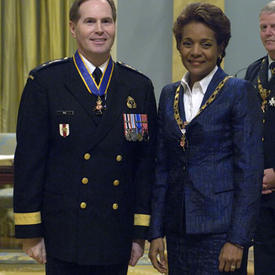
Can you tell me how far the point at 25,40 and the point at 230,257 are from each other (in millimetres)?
3841

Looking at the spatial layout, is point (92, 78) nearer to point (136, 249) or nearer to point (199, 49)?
point (199, 49)

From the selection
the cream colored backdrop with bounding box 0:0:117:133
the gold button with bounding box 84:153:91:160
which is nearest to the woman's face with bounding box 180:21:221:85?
the gold button with bounding box 84:153:91:160

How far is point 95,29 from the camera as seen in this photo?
6.82 feet

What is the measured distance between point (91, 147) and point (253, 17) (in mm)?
3603

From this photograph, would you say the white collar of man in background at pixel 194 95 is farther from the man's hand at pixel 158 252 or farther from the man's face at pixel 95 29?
the man's hand at pixel 158 252

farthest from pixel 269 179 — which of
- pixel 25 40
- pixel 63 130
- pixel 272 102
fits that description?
A: pixel 25 40

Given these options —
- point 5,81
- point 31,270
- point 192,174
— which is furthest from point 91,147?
point 5,81

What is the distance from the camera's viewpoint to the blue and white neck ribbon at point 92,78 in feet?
7.00

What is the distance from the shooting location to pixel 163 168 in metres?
2.16

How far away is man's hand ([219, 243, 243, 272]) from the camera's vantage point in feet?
6.40

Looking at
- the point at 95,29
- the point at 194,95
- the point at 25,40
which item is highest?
the point at 25,40

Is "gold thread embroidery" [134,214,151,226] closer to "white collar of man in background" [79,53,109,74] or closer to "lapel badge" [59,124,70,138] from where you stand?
"lapel badge" [59,124,70,138]

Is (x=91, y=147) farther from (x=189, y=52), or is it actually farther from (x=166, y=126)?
(x=189, y=52)

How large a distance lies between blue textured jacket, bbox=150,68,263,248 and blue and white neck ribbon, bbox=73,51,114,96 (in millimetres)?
313
